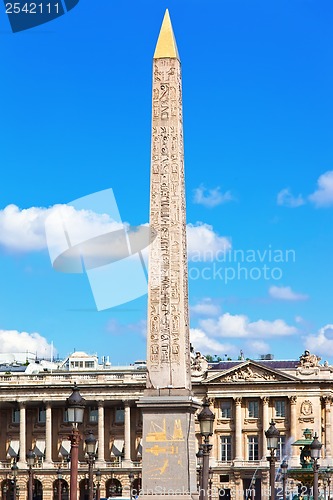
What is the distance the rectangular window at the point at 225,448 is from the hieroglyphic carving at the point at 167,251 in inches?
3307

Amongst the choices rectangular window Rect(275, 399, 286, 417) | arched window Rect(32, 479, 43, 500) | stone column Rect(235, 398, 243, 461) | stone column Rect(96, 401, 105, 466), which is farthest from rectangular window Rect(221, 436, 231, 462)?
arched window Rect(32, 479, 43, 500)

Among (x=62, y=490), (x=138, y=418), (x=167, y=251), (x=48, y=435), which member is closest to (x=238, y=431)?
(x=138, y=418)

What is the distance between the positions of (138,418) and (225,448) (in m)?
8.58

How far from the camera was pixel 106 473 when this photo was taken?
12525cm

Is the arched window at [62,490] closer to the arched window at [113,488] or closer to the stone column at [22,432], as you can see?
the stone column at [22,432]

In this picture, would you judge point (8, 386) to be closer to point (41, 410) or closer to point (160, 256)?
point (41, 410)

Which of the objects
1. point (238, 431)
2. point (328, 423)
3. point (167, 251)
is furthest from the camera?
point (238, 431)

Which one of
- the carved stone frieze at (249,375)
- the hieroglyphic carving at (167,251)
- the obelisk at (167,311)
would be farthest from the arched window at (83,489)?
the hieroglyphic carving at (167,251)

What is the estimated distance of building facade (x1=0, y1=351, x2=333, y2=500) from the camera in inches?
4838

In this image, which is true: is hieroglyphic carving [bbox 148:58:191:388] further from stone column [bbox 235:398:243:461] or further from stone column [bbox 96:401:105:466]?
stone column [bbox 96:401:105:466]

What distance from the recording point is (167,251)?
137 feet

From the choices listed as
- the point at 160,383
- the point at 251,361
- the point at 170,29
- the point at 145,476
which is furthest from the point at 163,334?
the point at 251,361

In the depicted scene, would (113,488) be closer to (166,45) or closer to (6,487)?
(6,487)

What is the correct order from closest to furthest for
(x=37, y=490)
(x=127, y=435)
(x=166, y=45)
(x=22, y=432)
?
(x=166, y=45), (x=127, y=435), (x=22, y=432), (x=37, y=490)
